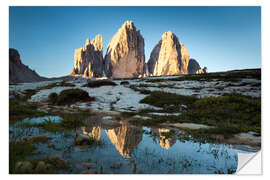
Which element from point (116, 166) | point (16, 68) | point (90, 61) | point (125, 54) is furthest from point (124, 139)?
point (90, 61)

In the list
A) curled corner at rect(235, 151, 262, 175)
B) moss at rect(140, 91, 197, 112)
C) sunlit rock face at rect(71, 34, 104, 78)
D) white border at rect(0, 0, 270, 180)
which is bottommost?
curled corner at rect(235, 151, 262, 175)

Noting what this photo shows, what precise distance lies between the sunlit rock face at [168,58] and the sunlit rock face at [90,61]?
51.3 meters

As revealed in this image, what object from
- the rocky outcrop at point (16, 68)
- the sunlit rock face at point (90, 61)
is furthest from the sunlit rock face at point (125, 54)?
the rocky outcrop at point (16, 68)

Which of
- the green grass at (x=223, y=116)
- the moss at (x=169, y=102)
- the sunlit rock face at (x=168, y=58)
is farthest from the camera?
the sunlit rock face at (x=168, y=58)

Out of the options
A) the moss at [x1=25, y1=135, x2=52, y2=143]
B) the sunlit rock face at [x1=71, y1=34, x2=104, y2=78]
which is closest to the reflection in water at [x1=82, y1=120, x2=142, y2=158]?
the moss at [x1=25, y1=135, x2=52, y2=143]

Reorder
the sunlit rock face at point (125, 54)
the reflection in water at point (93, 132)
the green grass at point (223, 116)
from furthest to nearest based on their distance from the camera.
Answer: the sunlit rock face at point (125, 54) < the green grass at point (223, 116) < the reflection in water at point (93, 132)

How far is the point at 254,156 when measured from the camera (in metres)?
4.47

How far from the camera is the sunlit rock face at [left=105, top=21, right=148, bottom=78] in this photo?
5241 inches

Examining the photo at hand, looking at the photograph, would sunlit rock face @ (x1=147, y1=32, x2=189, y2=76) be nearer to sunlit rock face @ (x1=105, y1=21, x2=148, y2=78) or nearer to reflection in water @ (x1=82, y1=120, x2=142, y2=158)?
sunlit rock face @ (x1=105, y1=21, x2=148, y2=78)

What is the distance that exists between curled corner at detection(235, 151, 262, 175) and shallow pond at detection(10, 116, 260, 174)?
16 cm

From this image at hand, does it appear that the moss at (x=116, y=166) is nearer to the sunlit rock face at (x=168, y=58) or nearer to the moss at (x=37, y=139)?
the moss at (x=37, y=139)

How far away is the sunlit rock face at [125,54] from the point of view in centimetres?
13312
